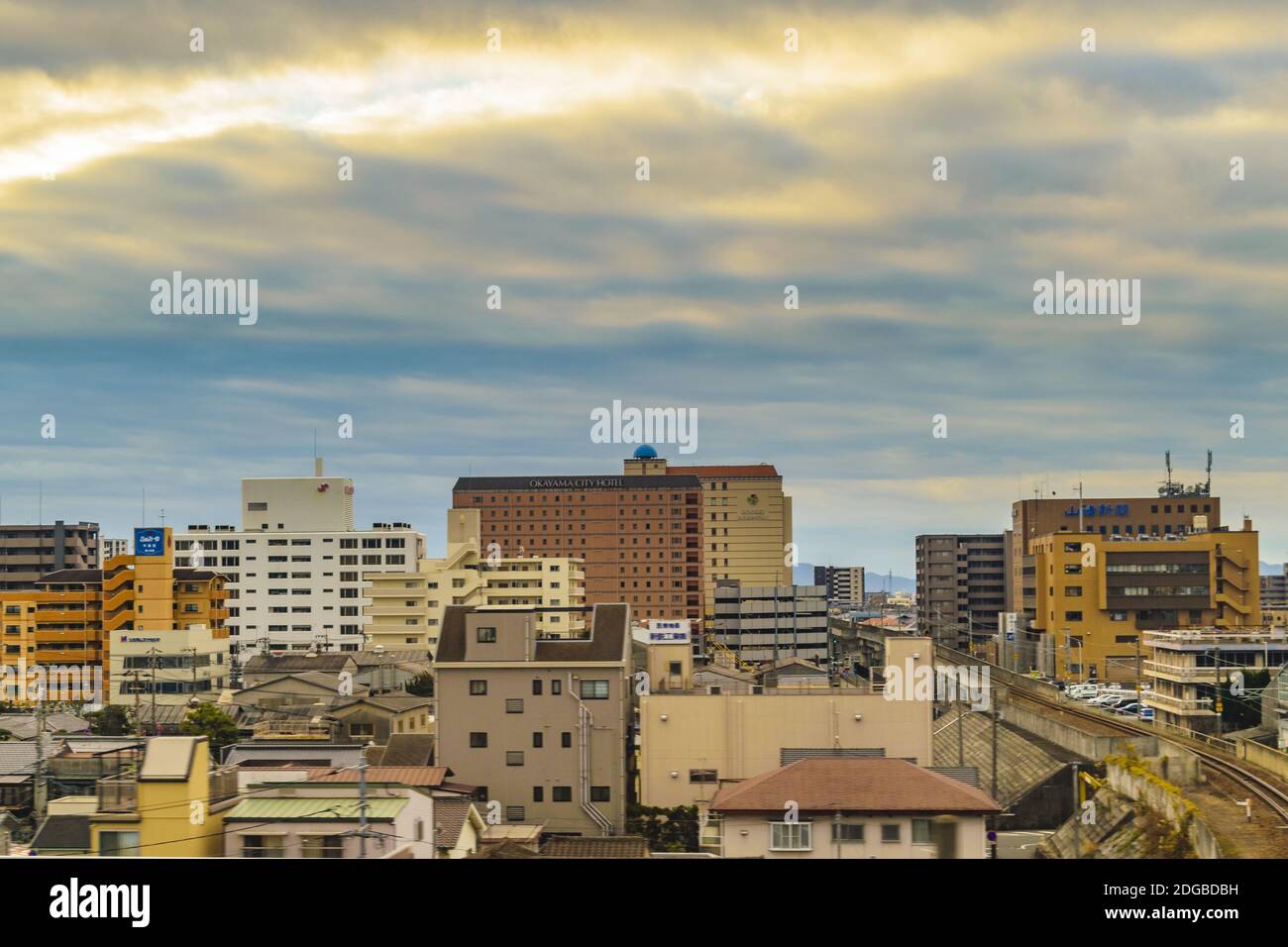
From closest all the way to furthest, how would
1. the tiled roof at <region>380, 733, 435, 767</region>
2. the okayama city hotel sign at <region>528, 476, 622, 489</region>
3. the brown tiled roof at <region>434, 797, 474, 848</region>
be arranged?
1. the brown tiled roof at <region>434, 797, 474, 848</region>
2. the tiled roof at <region>380, 733, 435, 767</region>
3. the okayama city hotel sign at <region>528, 476, 622, 489</region>

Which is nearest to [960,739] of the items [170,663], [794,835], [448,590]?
[794,835]

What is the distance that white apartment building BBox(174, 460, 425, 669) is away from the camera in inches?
1855

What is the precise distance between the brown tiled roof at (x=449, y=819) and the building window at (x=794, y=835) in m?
2.59

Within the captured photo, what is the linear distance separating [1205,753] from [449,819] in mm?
11881

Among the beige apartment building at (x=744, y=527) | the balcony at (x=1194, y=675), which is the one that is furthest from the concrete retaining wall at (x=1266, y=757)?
the beige apartment building at (x=744, y=527)

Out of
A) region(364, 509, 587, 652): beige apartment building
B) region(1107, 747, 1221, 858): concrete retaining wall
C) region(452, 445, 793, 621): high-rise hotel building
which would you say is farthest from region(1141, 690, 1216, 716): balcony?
region(452, 445, 793, 621): high-rise hotel building

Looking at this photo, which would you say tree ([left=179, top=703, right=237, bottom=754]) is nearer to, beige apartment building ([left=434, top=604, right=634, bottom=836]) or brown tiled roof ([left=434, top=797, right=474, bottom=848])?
beige apartment building ([left=434, top=604, right=634, bottom=836])

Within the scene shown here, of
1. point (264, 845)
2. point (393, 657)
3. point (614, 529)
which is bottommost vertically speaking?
point (393, 657)

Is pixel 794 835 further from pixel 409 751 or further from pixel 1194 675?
pixel 1194 675

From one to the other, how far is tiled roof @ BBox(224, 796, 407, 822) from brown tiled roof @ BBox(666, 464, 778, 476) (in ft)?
225

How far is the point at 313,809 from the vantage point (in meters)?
7.16

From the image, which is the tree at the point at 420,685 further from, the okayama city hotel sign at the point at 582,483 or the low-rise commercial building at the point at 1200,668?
the okayama city hotel sign at the point at 582,483
